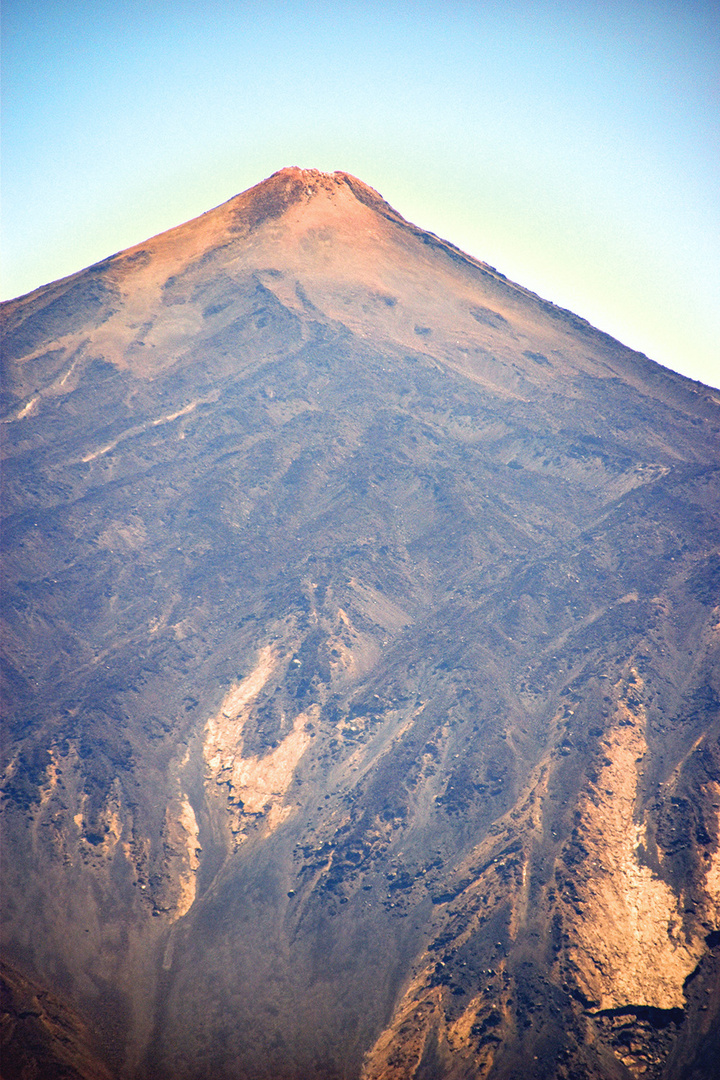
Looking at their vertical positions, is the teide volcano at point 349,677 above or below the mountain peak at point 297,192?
below

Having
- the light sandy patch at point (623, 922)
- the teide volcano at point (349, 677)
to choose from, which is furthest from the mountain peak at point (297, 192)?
the light sandy patch at point (623, 922)

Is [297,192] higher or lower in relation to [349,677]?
higher

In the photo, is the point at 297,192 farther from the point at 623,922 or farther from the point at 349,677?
the point at 623,922

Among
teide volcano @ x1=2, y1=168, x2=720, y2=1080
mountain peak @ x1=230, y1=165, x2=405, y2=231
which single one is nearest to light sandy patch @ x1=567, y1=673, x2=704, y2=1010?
teide volcano @ x1=2, y1=168, x2=720, y2=1080

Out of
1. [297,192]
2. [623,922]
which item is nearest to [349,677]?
[623,922]

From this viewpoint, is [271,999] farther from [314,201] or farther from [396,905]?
[314,201]

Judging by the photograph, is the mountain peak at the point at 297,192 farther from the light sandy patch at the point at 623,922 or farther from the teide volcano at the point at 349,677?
the light sandy patch at the point at 623,922

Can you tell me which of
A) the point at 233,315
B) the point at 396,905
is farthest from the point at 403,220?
the point at 396,905

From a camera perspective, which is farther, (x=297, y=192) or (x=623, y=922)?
(x=297, y=192)

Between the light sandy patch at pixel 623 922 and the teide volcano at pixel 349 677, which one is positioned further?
the teide volcano at pixel 349 677

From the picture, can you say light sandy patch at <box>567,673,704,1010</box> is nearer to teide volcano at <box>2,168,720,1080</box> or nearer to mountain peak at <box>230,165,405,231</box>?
teide volcano at <box>2,168,720,1080</box>
